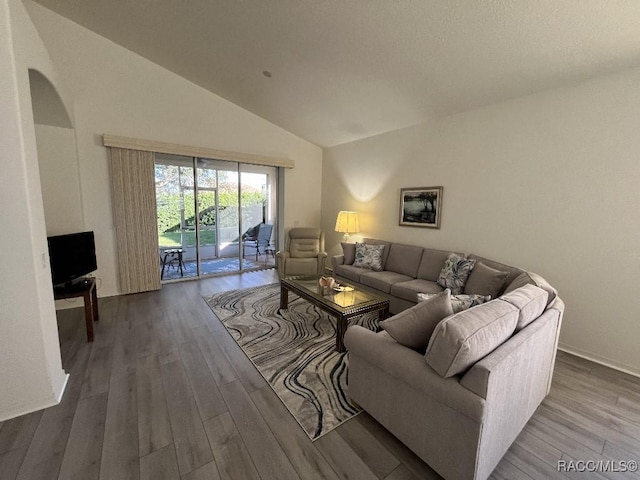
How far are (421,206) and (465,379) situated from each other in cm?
309

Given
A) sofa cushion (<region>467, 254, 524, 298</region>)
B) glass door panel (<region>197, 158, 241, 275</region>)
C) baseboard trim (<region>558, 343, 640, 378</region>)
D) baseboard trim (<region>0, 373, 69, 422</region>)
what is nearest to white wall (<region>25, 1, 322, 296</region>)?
glass door panel (<region>197, 158, 241, 275</region>)

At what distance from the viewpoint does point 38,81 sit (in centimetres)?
258

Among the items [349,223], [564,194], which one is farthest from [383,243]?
[564,194]

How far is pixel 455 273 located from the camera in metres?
3.14

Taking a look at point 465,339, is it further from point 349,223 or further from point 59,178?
point 59,178

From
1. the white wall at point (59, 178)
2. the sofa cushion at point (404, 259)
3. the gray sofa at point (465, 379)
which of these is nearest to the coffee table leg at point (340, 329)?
the gray sofa at point (465, 379)

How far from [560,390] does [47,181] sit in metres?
5.82

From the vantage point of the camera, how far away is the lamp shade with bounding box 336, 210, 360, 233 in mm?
4801

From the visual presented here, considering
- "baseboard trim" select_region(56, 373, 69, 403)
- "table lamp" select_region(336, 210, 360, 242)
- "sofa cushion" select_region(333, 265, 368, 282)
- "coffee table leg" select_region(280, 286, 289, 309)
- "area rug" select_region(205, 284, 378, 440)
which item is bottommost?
"baseboard trim" select_region(56, 373, 69, 403)

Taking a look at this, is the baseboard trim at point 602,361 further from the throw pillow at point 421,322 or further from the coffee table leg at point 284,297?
the coffee table leg at point 284,297

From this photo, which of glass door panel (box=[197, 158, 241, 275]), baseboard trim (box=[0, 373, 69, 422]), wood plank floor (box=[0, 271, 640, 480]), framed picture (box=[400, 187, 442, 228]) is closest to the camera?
wood plank floor (box=[0, 271, 640, 480])

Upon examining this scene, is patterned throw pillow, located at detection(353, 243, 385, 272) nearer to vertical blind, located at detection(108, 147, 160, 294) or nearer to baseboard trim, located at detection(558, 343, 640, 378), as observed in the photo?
baseboard trim, located at detection(558, 343, 640, 378)

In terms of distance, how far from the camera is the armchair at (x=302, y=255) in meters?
4.84

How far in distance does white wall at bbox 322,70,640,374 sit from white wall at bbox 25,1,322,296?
360cm
